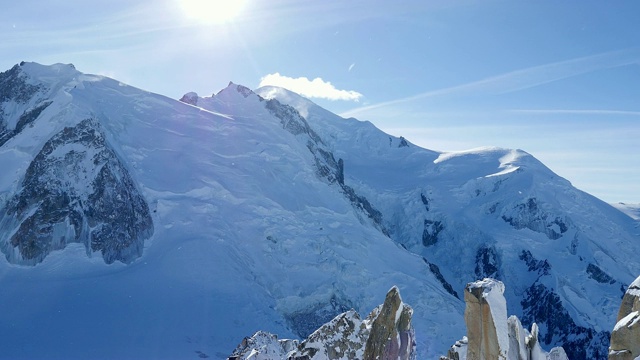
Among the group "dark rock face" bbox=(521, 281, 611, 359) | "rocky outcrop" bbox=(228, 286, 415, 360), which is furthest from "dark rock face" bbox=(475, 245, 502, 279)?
"rocky outcrop" bbox=(228, 286, 415, 360)

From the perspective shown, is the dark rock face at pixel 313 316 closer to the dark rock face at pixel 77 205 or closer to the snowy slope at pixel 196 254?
the snowy slope at pixel 196 254

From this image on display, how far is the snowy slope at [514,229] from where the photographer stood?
106 meters

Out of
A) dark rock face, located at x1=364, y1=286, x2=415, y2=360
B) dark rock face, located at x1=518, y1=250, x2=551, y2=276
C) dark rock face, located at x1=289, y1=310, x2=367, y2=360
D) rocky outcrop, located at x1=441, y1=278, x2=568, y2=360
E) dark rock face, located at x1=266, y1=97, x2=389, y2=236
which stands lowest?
dark rock face, located at x1=518, y1=250, x2=551, y2=276

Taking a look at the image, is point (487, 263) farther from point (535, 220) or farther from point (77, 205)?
point (77, 205)

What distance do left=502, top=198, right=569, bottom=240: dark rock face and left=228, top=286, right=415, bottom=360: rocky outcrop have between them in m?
107

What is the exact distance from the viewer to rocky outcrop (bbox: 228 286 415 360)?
17422 mm

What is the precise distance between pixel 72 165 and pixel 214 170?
1725 centimetres

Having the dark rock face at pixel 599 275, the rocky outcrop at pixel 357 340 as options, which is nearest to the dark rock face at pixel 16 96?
the rocky outcrop at pixel 357 340

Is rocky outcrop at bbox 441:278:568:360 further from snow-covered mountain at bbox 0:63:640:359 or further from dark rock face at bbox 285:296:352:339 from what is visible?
dark rock face at bbox 285:296:352:339

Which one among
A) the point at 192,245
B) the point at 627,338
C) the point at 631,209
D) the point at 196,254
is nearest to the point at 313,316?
the point at 196,254

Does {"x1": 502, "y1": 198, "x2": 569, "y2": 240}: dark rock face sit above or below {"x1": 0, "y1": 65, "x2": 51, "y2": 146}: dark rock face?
below

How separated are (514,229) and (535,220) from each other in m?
6.11

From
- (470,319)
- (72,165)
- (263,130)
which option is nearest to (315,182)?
(263,130)

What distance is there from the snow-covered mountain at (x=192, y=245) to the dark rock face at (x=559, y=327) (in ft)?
0.84
